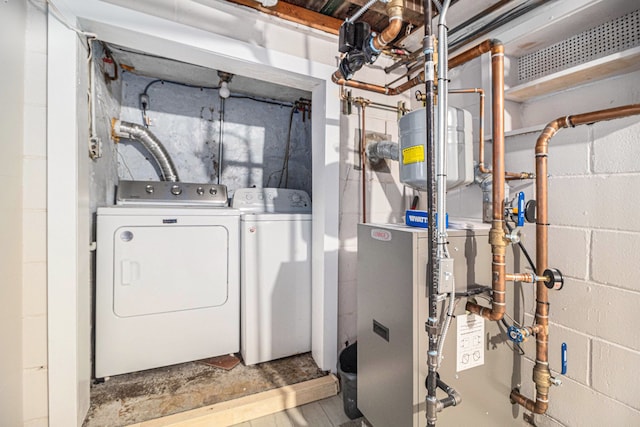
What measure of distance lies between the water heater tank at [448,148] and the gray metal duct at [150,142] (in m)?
2.02

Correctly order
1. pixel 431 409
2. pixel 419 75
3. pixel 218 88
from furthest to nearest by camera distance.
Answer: pixel 218 88
pixel 419 75
pixel 431 409

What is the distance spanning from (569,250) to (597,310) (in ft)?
0.91

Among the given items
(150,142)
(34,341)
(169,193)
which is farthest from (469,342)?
(150,142)

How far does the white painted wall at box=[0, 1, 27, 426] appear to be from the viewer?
113 centimetres

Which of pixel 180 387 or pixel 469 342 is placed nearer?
pixel 469 342

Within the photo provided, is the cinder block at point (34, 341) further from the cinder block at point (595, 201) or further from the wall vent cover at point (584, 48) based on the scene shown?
the wall vent cover at point (584, 48)

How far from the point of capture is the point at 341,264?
1947mm

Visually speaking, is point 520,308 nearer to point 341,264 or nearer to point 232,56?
point 341,264

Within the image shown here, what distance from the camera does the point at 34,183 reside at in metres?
1.28

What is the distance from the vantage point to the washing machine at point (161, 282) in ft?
5.66

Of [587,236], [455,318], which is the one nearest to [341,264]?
[455,318]

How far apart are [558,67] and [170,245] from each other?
251 centimetres

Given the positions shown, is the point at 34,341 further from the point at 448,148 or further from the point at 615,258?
the point at 615,258

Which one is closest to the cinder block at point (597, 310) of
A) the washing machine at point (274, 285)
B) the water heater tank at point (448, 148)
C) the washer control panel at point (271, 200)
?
the water heater tank at point (448, 148)
